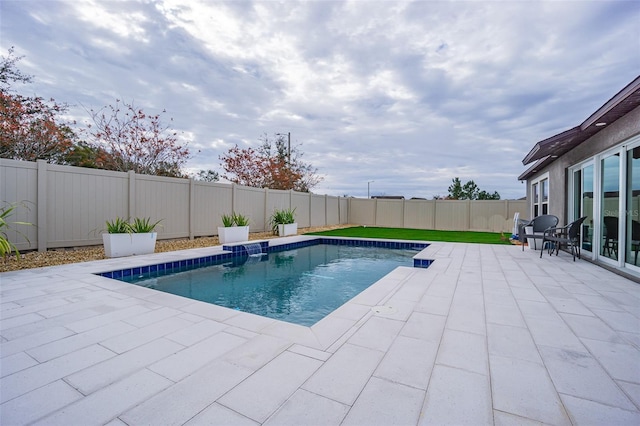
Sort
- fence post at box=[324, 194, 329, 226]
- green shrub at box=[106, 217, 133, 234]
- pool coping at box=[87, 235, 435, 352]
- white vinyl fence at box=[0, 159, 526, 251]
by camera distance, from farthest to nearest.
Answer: fence post at box=[324, 194, 329, 226] < green shrub at box=[106, 217, 133, 234] < white vinyl fence at box=[0, 159, 526, 251] < pool coping at box=[87, 235, 435, 352]

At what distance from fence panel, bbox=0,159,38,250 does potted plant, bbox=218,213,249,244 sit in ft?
12.5

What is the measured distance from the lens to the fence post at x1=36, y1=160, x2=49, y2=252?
5754 millimetres

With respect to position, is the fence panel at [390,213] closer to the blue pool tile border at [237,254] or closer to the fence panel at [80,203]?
the blue pool tile border at [237,254]

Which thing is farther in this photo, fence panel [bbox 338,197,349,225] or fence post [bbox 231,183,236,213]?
fence panel [bbox 338,197,349,225]

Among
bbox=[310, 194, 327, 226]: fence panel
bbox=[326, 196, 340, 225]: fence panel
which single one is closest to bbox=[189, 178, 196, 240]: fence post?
bbox=[310, 194, 327, 226]: fence panel

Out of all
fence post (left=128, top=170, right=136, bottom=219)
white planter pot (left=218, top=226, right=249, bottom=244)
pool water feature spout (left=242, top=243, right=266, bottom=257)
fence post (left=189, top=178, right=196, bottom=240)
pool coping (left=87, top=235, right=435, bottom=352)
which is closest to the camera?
pool coping (left=87, top=235, right=435, bottom=352)

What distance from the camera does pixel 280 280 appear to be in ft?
17.4

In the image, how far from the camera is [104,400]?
5.17ft

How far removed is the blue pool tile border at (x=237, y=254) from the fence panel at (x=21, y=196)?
95.1 inches

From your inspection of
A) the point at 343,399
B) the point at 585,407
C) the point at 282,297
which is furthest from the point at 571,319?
the point at 282,297

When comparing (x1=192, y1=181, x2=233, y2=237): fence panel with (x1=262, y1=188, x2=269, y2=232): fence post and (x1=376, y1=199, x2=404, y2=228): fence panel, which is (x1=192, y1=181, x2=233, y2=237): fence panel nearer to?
(x1=262, y1=188, x2=269, y2=232): fence post

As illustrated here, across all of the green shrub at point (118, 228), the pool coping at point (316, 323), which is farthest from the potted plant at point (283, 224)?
the pool coping at point (316, 323)

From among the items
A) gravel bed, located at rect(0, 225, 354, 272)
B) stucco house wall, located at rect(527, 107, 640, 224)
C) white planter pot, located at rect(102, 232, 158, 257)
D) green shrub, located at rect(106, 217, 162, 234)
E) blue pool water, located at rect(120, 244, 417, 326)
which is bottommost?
blue pool water, located at rect(120, 244, 417, 326)

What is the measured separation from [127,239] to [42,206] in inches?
62.1
